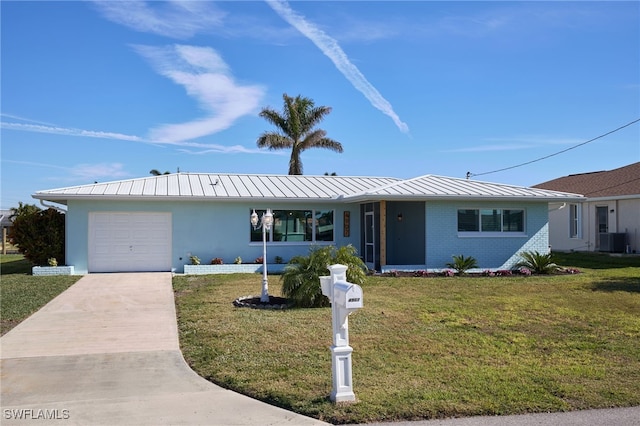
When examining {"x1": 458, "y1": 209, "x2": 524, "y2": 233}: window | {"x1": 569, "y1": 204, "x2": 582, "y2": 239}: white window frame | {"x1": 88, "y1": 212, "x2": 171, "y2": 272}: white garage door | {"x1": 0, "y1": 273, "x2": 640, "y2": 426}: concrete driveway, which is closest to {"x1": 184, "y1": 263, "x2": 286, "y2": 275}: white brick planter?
{"x1": 88, "y1": 212, "x2": 171, "y2": 272}: white garage door

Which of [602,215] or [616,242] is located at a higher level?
[602,215]

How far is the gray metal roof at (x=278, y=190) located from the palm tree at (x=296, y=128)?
1017cm

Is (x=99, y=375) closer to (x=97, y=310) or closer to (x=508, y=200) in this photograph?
(x=97, y=310)

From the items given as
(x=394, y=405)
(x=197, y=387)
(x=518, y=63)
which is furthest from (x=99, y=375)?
(x=518, y=63)

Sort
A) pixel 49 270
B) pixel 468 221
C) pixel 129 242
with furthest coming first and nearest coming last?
pixel 468 221
pixel 129 242
pixel 49 270

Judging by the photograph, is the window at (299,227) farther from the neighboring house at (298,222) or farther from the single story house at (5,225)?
the single story house at (5,225)

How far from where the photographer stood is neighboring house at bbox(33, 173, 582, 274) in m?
18.4

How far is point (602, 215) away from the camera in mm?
25375

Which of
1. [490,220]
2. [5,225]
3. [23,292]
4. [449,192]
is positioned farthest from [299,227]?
[5,225]

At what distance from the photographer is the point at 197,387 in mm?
6203

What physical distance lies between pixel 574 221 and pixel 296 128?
55.2 feet

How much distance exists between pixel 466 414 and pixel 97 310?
8.94 meters

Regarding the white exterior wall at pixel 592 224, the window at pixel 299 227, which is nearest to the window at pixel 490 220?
the white exterior wall at pixel 592 224

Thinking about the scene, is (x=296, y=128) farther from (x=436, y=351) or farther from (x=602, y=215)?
(x=436, y=351)
